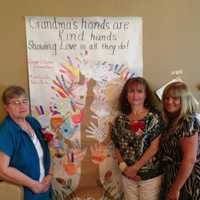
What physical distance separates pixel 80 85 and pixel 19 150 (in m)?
0.57

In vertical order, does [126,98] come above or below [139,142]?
above

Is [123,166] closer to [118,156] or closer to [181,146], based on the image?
[118,156]

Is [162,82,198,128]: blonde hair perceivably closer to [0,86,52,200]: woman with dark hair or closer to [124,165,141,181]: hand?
[124,165,141,181]: hand

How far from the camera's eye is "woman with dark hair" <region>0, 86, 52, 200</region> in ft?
6.33

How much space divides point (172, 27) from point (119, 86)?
515 mm

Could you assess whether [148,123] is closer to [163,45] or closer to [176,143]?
[176,143]

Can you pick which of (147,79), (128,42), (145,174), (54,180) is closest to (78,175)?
(54,180)

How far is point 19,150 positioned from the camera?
197 cm

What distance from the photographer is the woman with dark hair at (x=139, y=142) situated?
209 cm

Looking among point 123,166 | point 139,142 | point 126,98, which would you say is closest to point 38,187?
point 123,166

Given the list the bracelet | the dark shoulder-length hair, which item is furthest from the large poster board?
the bracelet

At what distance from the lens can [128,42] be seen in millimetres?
2205

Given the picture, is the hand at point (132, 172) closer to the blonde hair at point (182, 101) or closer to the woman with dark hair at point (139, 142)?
the woman with dark hair at point (139, 142)

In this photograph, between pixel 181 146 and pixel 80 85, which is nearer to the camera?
pixel 181 146
